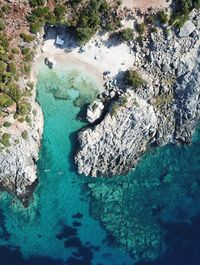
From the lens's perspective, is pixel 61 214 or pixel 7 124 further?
pixel 61 214

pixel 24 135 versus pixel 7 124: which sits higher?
pixel 7 124

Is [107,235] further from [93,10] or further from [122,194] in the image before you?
[93,10]

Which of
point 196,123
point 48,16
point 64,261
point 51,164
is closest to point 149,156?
point 196,123

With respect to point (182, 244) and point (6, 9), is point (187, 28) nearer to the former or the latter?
point (6, 9)

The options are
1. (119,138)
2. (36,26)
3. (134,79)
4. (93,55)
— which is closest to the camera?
(36,26)

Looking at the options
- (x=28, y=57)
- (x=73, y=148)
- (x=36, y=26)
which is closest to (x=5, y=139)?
(x=73, y=148)

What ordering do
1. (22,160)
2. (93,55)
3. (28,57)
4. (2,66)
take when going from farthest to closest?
(93,55), (22,160), (28,57), (2,66)

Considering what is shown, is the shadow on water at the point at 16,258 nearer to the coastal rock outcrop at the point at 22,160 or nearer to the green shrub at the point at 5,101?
the coastal rock outcrop at the point at 22,160
